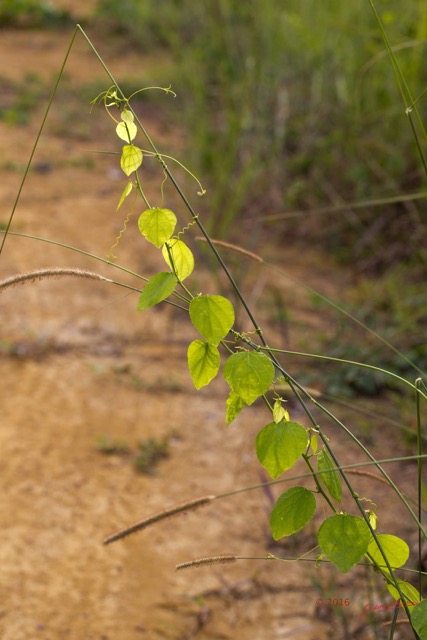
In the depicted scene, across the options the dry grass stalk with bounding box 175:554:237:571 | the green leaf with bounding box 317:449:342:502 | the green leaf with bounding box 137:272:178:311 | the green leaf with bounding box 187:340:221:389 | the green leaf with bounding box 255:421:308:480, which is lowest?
the dry grass stalk with bounding box 175:554:237:571

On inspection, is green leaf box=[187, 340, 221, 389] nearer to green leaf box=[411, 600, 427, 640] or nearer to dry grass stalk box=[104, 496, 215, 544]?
dry grass stalk box=[104, 496, 215, 544]

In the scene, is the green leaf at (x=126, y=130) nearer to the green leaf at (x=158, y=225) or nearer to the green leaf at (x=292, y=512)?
the green leaf at (x=158, y=225)

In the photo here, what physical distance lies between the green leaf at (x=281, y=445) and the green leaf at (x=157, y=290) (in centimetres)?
22

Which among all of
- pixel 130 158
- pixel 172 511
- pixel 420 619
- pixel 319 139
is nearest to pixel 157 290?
pixel 130 158

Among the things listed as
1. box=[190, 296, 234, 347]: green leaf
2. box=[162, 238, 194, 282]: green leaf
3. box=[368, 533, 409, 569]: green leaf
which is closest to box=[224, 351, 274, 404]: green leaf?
box=[190, 296, 234, 347]: green leaf

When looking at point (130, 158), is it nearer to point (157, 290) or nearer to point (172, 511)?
point (157, 290)

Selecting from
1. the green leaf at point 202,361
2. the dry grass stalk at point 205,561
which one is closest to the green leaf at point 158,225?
the green leaf at point 202,361

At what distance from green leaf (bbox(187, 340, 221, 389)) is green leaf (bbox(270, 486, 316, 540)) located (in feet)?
0.62

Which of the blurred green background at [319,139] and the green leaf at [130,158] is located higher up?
the green leaf at [130,158]

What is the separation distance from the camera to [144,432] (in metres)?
2.79

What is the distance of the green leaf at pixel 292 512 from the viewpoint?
3.70ft

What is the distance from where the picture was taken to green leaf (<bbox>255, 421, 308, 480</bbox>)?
1.11m

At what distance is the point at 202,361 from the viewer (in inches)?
45.9

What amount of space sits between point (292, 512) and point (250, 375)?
20 centimetres
